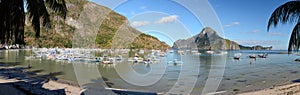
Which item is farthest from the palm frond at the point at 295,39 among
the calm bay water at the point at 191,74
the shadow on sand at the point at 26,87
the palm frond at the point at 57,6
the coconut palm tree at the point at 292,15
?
the shadow on sand at the point at 26,87

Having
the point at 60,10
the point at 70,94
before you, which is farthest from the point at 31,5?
the point at 70,94

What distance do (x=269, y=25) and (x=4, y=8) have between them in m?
7.99

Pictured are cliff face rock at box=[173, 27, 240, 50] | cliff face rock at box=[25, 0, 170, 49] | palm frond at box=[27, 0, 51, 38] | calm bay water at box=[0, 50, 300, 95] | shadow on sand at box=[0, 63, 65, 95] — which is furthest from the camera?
calm bay water at box=[0, 50, 300, 95]

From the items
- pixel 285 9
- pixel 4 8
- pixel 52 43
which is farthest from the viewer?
pixel 52 43

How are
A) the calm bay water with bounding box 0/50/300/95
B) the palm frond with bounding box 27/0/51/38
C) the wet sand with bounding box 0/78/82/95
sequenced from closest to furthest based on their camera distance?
the palm frond with bounding box 27/0/51/38, the wet sand with bounding box 0/78/82/95, the calm bay water with bounding box 0/50/300/95

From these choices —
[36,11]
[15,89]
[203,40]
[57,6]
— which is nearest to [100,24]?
[57,6]

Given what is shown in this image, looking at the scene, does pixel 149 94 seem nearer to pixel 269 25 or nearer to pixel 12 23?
pixel 269 25

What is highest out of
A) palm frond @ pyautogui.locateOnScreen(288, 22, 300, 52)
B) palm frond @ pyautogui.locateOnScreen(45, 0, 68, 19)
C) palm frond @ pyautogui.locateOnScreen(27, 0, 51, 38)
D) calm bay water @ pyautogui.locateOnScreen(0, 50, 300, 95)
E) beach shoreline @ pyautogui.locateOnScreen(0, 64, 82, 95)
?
palm frond @ pyautogui.locateOnScreen(45, 0, 68, 19)

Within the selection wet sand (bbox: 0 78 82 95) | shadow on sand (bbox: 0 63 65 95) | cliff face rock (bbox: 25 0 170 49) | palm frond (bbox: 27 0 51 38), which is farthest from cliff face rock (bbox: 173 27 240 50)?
shadow on sand (bbox: 0 63 65 95)

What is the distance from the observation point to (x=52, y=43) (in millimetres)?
76875

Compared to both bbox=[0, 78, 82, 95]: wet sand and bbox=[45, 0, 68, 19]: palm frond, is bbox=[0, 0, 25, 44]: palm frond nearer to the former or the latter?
bbox=[45, 0, 68, 19]: palm frond

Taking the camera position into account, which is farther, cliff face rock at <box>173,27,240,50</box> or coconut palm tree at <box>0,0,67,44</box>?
cliff face rock at <box>173,27,240,50</box>

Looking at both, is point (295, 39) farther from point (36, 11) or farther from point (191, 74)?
point (191, 74)

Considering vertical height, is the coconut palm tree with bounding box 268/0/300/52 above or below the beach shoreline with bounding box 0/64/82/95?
above
